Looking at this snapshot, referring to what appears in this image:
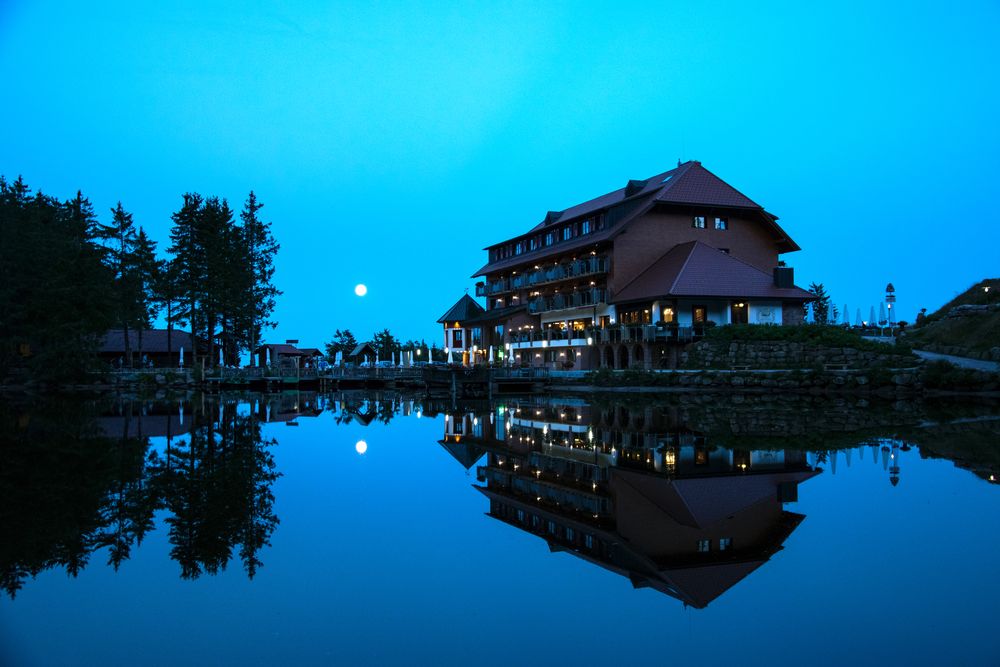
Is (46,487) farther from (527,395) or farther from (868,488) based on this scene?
(527,395)

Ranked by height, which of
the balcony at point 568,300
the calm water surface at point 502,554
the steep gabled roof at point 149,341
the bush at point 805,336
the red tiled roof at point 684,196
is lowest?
the calm water surface at point 502,554

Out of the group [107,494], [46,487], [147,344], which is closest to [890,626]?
[107,494]

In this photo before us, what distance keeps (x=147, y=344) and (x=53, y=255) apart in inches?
1154

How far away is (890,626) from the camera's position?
6203mm

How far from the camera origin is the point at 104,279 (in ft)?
190

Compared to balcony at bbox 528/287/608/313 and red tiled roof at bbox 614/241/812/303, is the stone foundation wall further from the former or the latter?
balcony at bbox 528/287/608/313

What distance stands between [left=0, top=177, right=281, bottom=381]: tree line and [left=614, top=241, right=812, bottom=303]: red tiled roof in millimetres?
35157

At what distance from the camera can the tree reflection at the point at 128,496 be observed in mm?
8609

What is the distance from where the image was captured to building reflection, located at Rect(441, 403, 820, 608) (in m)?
8.30

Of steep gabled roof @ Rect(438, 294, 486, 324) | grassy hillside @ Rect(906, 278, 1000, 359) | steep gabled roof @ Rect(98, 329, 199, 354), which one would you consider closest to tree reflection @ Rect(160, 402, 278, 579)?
grassy hillside @ Rect(906, 278, 1000, 359)

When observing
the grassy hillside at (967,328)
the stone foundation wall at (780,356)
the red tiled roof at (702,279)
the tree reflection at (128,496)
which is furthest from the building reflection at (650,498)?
the red tiled roof at (702,279)

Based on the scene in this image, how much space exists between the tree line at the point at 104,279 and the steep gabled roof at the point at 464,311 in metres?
17.6

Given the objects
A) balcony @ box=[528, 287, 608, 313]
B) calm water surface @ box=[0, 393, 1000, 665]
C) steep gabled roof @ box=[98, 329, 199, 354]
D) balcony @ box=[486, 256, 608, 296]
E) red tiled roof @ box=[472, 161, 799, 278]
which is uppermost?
red tiled roof @ box=[472, 161, 799, 278]

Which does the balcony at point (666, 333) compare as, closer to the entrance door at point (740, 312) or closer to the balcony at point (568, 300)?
the entrance door at point (740, 312)
